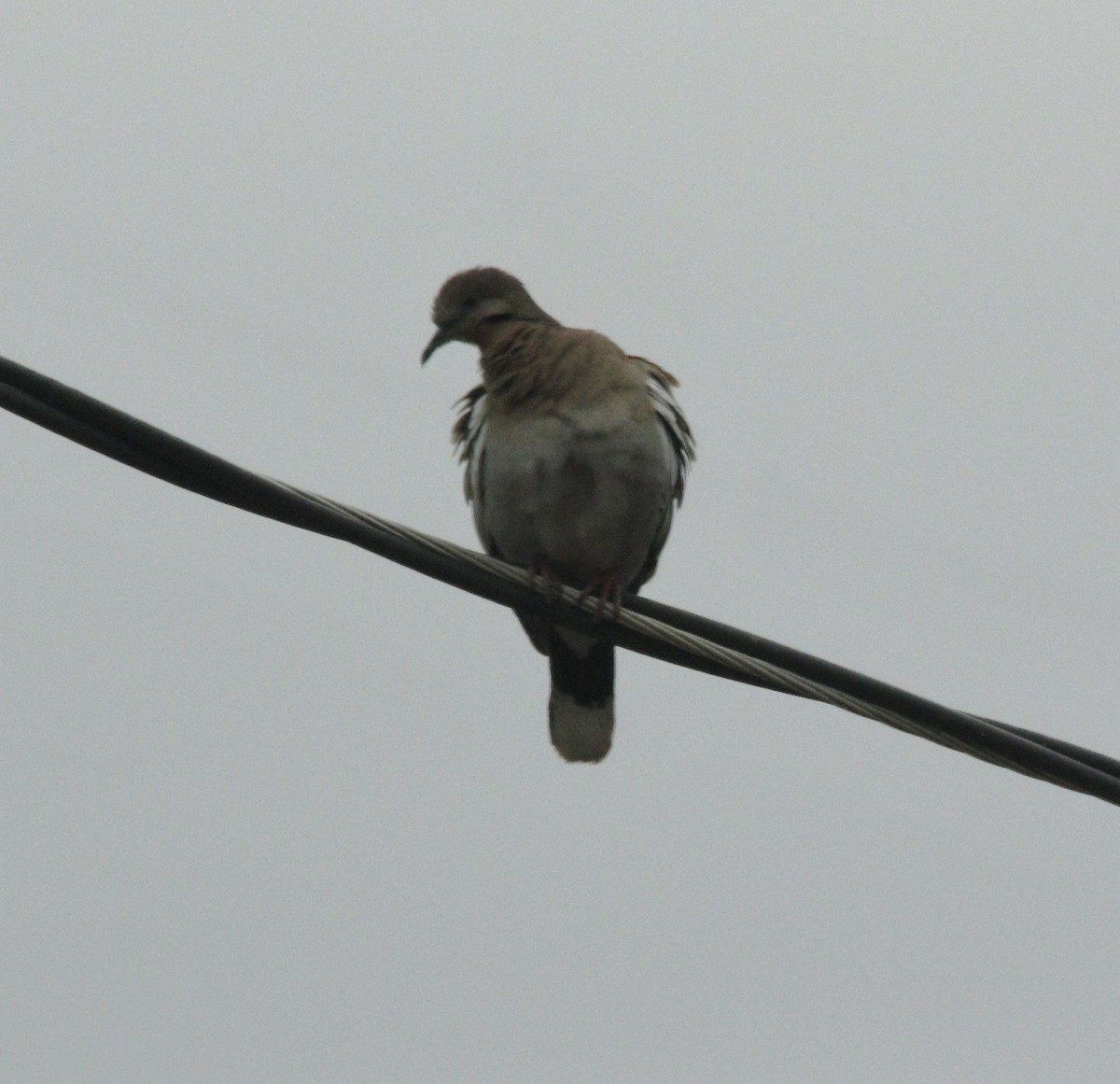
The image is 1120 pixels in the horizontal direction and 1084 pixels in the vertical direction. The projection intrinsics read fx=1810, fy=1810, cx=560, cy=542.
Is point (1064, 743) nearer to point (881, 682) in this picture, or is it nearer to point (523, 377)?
point (881, 682)

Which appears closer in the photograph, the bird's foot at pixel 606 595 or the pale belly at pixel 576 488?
the bird's foot at pixel 606 595

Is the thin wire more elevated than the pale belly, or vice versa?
the pale belly

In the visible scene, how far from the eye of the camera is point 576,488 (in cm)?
467

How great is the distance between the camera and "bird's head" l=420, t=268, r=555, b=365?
5305 mm

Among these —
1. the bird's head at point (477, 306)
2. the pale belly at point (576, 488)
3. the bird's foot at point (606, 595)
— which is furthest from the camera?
the bird's head at point (477, 306)

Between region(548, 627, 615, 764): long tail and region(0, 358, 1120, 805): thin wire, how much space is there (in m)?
1.67

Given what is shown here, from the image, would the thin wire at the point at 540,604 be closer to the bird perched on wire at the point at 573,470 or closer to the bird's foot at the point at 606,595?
the bird's foot at the point at 606,595

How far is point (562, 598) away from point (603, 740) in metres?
1.41

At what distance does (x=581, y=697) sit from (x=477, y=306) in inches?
47.1

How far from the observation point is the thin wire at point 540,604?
262cm

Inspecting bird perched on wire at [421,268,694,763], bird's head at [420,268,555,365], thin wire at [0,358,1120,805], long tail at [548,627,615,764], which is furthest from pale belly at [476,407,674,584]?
thin wire at [0,358,1120,805]

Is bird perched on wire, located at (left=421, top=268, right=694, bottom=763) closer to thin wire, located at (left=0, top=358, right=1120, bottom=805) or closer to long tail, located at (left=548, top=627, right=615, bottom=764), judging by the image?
long tail, located at (left=548, top=627, right=615, bottom=764)

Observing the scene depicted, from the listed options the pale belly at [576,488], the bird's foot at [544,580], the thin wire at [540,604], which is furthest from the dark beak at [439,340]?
the thin wire at [540,604]

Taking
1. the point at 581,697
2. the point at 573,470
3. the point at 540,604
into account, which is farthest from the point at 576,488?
the point at 540,604
